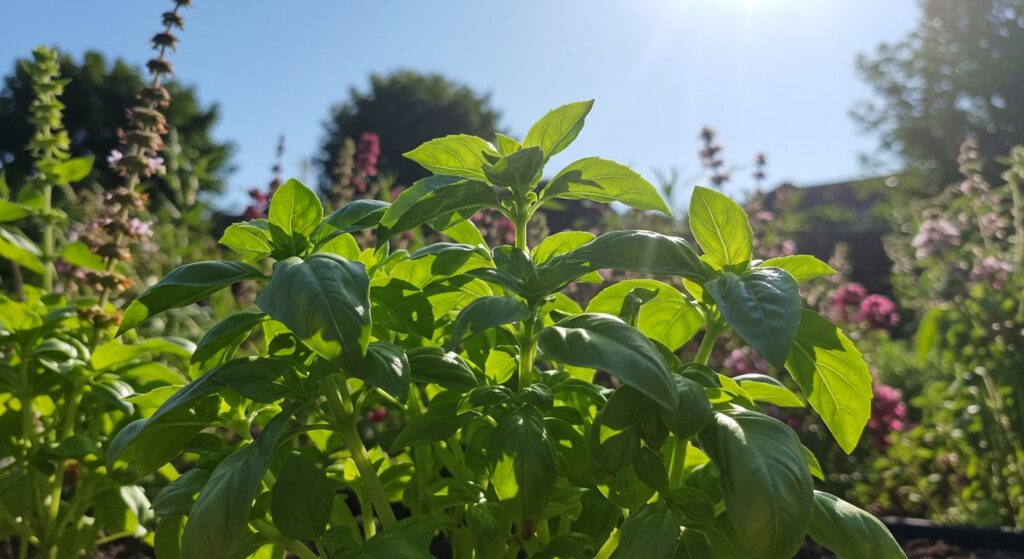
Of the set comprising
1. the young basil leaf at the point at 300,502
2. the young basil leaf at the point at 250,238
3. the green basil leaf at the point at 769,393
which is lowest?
the green basil leaf at the point at 769,393

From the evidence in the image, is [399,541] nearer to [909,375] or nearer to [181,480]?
[181,480]

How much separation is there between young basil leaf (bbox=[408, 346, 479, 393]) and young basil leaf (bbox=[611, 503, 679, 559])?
0.70ft

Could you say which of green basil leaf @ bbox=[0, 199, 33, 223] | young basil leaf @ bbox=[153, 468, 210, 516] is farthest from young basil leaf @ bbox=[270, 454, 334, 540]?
green basil leaf @ bbox=[0, 199, 33, 223]

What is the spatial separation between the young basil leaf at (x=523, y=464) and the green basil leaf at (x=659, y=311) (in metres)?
0.24

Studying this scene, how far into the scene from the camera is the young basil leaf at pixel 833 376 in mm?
832

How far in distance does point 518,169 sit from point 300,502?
0.41 meters

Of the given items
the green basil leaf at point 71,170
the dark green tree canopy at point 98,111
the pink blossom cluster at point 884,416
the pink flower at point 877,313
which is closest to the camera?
the green basil leaf at point 71,170

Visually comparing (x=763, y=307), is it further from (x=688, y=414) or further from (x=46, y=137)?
(x=46, y=137)

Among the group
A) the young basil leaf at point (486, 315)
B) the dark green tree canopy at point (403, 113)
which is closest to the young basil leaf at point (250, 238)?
the young basil leaf at point (486, 315)

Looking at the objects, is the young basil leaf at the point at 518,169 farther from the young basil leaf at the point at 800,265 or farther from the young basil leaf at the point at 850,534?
the young basil leaf at the point at 850,534

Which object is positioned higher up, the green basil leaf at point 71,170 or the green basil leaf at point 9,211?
the green basil leaf at point 71,170

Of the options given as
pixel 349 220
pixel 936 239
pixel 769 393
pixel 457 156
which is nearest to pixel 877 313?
pixel 936 239

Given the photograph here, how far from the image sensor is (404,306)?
86cm

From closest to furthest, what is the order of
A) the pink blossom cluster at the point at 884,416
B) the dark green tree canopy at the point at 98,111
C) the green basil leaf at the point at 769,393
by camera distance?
the green basil leaf at the point at 769,393 < the pink blossom cluster at the point at 884,416 < the dark green tree canopy at the point at 98,111
